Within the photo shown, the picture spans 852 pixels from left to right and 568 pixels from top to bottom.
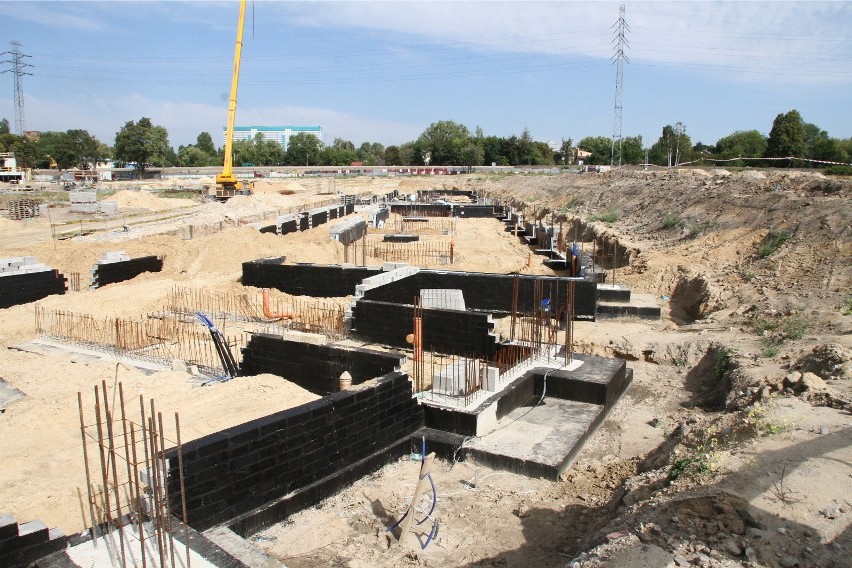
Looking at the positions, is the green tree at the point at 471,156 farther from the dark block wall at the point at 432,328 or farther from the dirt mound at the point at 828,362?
the dirt mound at the point at 828,362

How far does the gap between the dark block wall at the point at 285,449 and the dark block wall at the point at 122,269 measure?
1294cm

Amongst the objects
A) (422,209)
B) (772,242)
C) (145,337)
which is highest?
(422,209)

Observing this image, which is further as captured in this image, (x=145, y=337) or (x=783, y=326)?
(x=145, y=337)

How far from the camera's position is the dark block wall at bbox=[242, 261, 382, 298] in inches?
608

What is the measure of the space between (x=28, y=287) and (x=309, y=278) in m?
6.80

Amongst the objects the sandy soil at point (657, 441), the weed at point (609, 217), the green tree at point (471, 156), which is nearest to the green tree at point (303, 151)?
the green tree at point (471, 156)

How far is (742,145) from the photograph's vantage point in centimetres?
7069

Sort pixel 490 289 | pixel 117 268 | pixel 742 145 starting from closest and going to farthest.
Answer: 1. pixel 490 289
2. pixel 117 268
3. pixel 742 145

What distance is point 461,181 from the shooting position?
73438mm

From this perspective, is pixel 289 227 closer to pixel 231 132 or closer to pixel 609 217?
pixel 609 217

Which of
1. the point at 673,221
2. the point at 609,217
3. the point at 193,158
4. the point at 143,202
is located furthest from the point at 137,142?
the point at 673,221

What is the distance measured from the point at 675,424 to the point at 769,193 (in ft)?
57.5

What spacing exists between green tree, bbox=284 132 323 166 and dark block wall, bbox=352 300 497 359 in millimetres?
102599

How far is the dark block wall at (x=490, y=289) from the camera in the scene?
13.9 m
